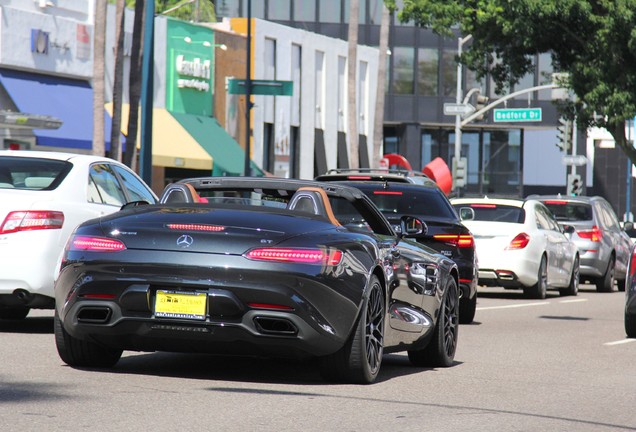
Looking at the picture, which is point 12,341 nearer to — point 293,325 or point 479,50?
point 293,325

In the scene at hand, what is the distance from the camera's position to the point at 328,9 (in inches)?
3044

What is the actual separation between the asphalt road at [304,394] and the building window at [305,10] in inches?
2553

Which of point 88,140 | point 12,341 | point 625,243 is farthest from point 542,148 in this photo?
point 12,341

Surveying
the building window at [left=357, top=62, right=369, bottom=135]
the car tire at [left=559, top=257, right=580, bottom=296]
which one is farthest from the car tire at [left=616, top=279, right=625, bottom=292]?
the building window at [left=357, top=62, right=369, bottom=135]

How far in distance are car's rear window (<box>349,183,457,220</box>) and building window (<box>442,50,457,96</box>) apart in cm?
6338

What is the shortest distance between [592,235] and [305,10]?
52140mm

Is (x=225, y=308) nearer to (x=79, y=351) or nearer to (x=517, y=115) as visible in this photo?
(x=79, y=351)

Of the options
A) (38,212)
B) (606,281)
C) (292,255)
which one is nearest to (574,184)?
(606,281)

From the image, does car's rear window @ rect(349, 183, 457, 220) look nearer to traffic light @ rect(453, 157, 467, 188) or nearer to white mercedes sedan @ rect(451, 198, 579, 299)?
white mercedes sedan @ rect(451, 198, 579, 299)

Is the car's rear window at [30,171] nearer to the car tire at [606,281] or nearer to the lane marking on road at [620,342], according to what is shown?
the lane marking on road at [620,342]

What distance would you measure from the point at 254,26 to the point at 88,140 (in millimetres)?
14635

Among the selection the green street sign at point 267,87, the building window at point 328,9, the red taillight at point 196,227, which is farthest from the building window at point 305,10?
the red taillight at point 196,227

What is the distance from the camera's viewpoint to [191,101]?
150ft

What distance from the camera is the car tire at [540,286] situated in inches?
882
